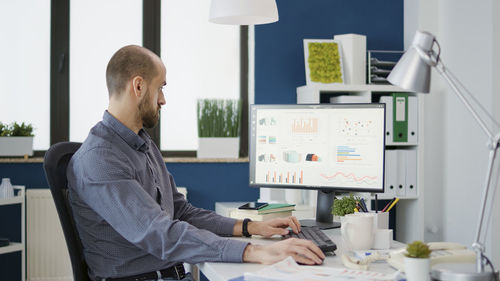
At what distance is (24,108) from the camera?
12.2 feet

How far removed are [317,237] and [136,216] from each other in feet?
1.81

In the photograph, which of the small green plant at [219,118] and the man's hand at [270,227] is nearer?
the man's hand at [270,227]

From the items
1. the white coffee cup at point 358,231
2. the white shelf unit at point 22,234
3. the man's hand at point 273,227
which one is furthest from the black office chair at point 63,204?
the white shelf unit at point 22,234

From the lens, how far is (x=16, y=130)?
356 cm

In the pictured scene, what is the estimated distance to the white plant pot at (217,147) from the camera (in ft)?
12.5

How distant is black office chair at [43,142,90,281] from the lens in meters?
1.60

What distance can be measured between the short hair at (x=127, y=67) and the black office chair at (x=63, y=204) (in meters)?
0.27

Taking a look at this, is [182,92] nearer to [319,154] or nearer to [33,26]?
[33,26]

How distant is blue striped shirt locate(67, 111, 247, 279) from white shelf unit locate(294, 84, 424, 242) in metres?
1.90

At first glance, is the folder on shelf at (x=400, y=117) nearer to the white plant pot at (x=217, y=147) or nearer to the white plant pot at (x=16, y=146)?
the white plant pot at (x=217, y=147)

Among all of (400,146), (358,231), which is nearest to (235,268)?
(358,231)

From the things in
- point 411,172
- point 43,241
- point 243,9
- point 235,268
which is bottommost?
point 43,241

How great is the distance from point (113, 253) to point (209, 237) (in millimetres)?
312

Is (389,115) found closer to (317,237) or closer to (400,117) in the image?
(400,117)
